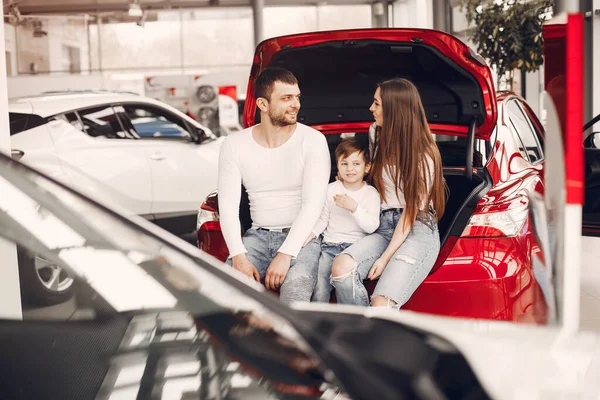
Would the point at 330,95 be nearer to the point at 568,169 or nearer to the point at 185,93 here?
the point at 568,169

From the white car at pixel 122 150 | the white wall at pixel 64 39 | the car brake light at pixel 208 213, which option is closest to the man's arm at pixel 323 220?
the car brake light at pixel 208 213

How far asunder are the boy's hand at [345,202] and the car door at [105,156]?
3677 mm

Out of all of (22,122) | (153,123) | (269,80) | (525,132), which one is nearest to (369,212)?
(269,80)

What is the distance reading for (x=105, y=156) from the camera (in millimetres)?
6605

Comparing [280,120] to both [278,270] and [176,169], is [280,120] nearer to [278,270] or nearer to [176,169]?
[278,270]

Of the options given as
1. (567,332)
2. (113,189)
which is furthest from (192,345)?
(113,189)

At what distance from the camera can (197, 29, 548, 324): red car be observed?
2809 millimetres

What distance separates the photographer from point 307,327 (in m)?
1.18

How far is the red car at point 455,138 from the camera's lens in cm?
281

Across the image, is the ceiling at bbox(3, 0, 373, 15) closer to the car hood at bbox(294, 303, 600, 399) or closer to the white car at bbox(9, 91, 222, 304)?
the white car at bbox(9, 91, 222, 304)

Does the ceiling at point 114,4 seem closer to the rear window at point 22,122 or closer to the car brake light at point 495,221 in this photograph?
the rear window at point 22,122

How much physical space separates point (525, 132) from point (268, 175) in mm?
1884

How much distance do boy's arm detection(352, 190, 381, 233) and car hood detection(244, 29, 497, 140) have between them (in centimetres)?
75

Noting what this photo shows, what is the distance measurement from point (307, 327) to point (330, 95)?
112 inches
